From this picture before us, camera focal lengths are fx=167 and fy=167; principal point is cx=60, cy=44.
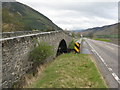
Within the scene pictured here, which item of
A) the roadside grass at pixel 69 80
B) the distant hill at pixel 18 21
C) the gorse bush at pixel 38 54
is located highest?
the distant hill at pixel 18 21

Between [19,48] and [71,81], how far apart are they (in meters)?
2.52

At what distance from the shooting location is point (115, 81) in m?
7.24

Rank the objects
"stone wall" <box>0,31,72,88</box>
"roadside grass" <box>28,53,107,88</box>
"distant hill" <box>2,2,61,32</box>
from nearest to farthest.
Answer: "stone wall" <box>0,31,72,88</box>, "roadside grass" <box>28,53,107,88</box>, "distant hill" <box>2,2,61,32</box>

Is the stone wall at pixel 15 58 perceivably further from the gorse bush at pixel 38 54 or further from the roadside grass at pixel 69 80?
the roadside grass at pixel 69 80

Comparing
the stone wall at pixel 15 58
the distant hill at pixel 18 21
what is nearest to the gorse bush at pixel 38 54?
the stone wall at pixel 15 58

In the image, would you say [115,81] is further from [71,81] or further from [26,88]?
[26,88]

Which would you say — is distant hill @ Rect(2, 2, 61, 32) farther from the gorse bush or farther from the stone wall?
the stone wall

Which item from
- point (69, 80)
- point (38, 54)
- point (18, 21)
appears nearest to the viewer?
point (69, 80)

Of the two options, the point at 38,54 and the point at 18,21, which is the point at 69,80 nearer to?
the point at 38,54

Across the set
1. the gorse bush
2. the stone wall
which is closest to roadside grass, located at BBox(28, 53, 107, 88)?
the stone wall

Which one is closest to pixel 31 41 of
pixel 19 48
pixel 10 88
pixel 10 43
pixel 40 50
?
pixel 40 50

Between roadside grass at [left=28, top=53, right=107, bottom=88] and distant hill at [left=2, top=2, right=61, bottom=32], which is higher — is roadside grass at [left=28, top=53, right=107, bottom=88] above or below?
below

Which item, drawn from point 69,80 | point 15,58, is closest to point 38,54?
point 15,58

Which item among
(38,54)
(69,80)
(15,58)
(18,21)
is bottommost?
(69,80)
